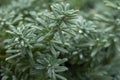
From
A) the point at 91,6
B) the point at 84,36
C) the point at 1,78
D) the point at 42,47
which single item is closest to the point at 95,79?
the point at 84,36

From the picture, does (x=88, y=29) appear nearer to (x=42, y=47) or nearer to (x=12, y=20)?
(x=42, y=47)

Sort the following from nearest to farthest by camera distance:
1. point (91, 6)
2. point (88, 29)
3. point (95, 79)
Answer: point (88, 29) → point (95, 79) → point (91, 6)

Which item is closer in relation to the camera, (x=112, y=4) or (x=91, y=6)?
(x=112, y=4)

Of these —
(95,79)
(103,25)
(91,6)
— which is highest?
(91,6)

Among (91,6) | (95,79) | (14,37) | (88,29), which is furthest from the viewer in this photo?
(91,6)

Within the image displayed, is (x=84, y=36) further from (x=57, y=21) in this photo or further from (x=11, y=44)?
(x=11, y=44)

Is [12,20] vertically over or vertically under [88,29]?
over
